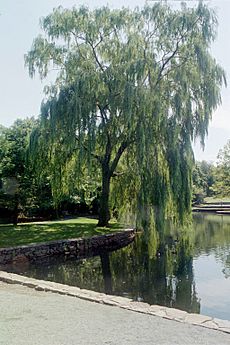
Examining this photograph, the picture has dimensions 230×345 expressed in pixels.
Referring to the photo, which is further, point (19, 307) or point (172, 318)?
point (19, 307)

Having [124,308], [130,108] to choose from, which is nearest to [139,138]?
[130,108]

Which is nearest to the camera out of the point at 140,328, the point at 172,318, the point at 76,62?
the point at 140,328

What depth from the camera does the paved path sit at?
11.9 ft

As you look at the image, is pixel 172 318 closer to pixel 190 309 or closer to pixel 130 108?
pixel 190 309

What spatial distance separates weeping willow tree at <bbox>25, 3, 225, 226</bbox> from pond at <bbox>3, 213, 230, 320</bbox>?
1.74 metres

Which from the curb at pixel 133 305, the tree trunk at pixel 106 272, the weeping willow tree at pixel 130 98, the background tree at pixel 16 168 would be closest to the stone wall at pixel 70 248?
the tree trunk at pixel 106 272

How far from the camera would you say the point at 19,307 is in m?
4.87

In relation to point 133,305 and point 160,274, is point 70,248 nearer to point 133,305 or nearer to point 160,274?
point 160,274

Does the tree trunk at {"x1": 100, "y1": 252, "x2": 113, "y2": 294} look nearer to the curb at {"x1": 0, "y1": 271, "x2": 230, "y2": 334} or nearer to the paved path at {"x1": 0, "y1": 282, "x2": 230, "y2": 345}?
the curb at {"x1": 0, "y1": 271, "x2": 230, "y2": 334}

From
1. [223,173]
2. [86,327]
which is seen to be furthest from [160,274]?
[223,173]

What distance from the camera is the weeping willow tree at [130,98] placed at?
12.9 m

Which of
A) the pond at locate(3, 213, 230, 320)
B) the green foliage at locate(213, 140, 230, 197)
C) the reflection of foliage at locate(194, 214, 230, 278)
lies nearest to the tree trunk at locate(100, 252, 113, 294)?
the pond at locate(3, 213, 230, 320)

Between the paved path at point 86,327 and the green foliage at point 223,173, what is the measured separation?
31.3 m

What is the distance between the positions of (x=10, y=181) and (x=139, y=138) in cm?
665
